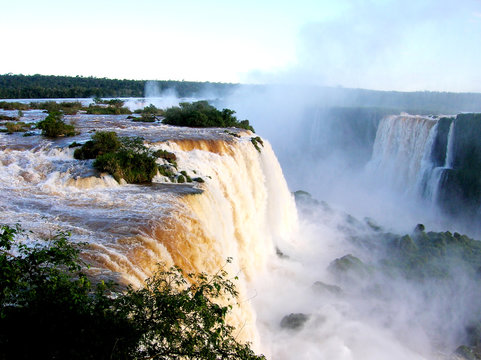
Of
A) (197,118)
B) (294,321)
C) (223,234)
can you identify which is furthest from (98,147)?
(197,118)

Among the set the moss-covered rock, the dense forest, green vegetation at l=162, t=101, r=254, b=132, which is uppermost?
the dense forest

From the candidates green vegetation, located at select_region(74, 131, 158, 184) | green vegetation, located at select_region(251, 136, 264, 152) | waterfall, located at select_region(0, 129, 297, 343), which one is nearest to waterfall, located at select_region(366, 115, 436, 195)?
green vegetation, located at select_region(251, 136, 264, 152)

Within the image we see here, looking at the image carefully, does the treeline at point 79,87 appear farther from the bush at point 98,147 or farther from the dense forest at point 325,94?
the bush at point 98,147

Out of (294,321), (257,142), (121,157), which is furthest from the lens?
(257,142)

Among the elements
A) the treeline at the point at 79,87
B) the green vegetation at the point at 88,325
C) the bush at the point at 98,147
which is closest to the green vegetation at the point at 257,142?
the bush at the point at 98,147

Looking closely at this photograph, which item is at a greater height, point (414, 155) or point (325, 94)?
point (325, 94)

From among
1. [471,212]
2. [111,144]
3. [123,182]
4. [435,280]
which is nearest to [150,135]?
[111,144]

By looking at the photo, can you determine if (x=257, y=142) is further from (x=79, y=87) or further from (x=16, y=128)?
(x=79, y=87)

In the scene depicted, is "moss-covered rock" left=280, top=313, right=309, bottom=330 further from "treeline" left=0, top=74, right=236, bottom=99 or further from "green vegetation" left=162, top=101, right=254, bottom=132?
"treeline" left=0, top=74, right=236, bottom=99
